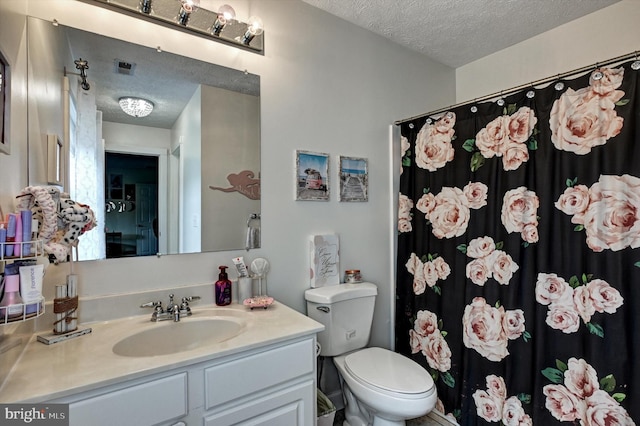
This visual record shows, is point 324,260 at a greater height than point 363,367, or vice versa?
point 324,260

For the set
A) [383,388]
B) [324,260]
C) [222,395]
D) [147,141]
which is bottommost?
[383,388]

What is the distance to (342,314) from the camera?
176cm

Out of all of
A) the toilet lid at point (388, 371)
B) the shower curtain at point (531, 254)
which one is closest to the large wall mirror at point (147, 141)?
the toilet lid at point (388, 371)

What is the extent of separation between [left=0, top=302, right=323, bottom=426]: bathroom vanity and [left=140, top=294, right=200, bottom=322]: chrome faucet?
0.03 meters

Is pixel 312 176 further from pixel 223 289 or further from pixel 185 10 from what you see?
pixel 185 10

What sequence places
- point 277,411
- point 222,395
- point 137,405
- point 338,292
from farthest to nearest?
1. point 338,292
2. point 277,411
3. point 222,395
4. point 137,405

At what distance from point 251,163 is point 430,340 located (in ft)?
5.08

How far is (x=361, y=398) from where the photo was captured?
150 centimetres

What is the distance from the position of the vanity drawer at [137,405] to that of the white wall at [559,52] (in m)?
2.65

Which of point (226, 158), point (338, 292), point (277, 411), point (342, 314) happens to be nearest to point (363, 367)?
point (342, 314)

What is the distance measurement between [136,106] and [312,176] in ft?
3.02

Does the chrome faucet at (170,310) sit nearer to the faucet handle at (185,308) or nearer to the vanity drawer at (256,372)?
the faucet handle at (185,308)

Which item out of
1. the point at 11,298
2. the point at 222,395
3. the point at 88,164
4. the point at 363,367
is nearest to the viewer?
the point at 11,298

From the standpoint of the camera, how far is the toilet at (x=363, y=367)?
1.42 m
